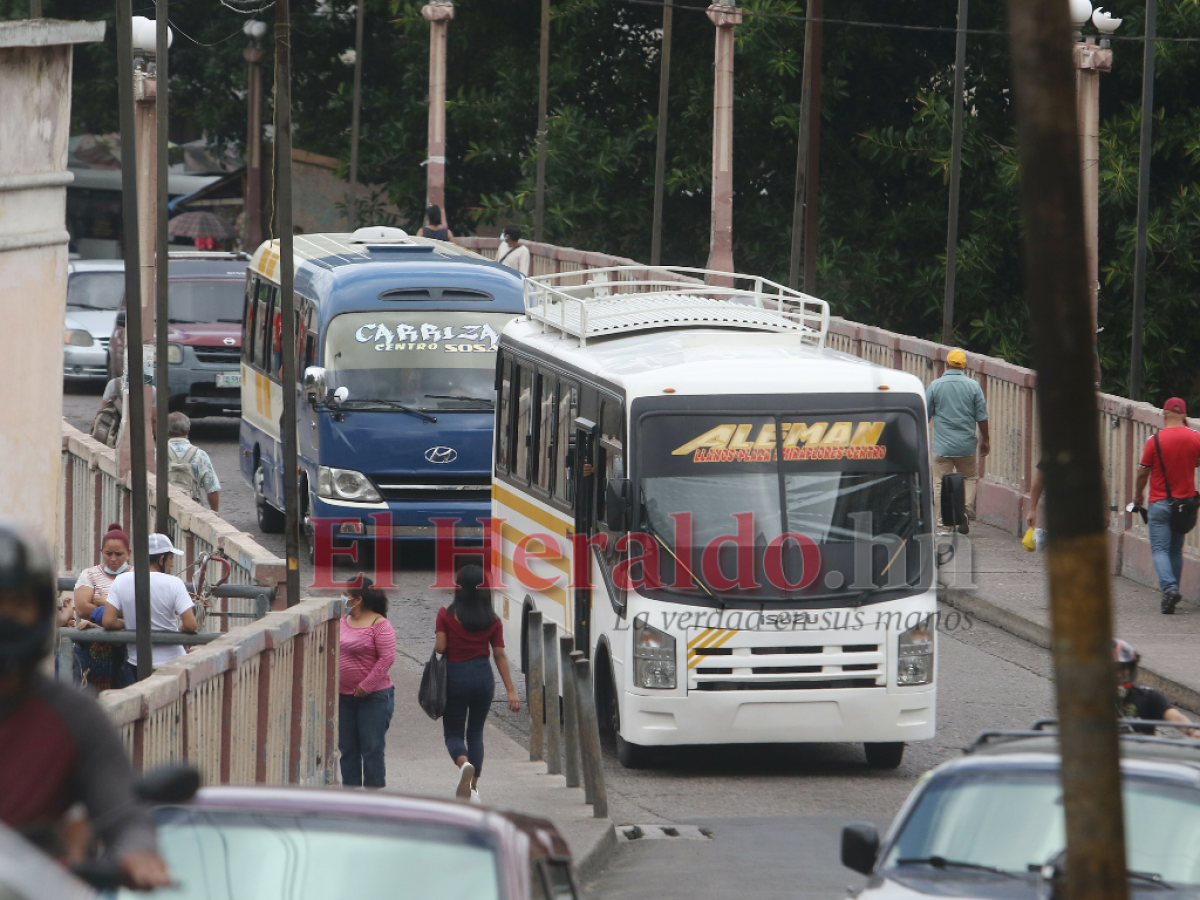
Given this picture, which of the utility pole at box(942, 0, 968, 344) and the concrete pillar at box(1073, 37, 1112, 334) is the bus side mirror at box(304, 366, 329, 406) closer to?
the concrete pillar at box(1073, 37, 1112, 334)

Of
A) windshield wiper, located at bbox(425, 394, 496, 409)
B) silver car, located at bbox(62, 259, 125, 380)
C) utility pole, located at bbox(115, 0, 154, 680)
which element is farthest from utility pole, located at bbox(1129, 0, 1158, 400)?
utility pole, located at bbox(115, 0, 154, 680)

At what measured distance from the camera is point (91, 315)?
30812 mm

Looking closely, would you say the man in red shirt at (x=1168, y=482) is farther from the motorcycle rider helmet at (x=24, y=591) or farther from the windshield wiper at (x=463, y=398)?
the motorcycle rider helmet at (x=24, y=591)

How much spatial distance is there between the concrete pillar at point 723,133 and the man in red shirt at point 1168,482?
40.1 ft

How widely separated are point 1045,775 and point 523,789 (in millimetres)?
5531

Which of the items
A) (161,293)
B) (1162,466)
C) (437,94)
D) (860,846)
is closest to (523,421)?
(161,293)

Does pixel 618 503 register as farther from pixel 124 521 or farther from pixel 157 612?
pixel 124 521

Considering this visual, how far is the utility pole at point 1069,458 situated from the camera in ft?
15.2

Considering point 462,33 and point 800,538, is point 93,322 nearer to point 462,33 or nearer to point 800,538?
point 462,33

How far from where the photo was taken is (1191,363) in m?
34.0

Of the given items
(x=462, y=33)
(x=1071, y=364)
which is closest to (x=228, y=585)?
(x=1071, y=364)

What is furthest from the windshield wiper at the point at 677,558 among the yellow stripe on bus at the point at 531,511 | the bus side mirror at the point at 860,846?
the bus side mirror at the point at 860,846

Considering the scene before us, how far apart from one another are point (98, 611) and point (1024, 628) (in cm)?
807

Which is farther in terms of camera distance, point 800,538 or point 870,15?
point 870,15
